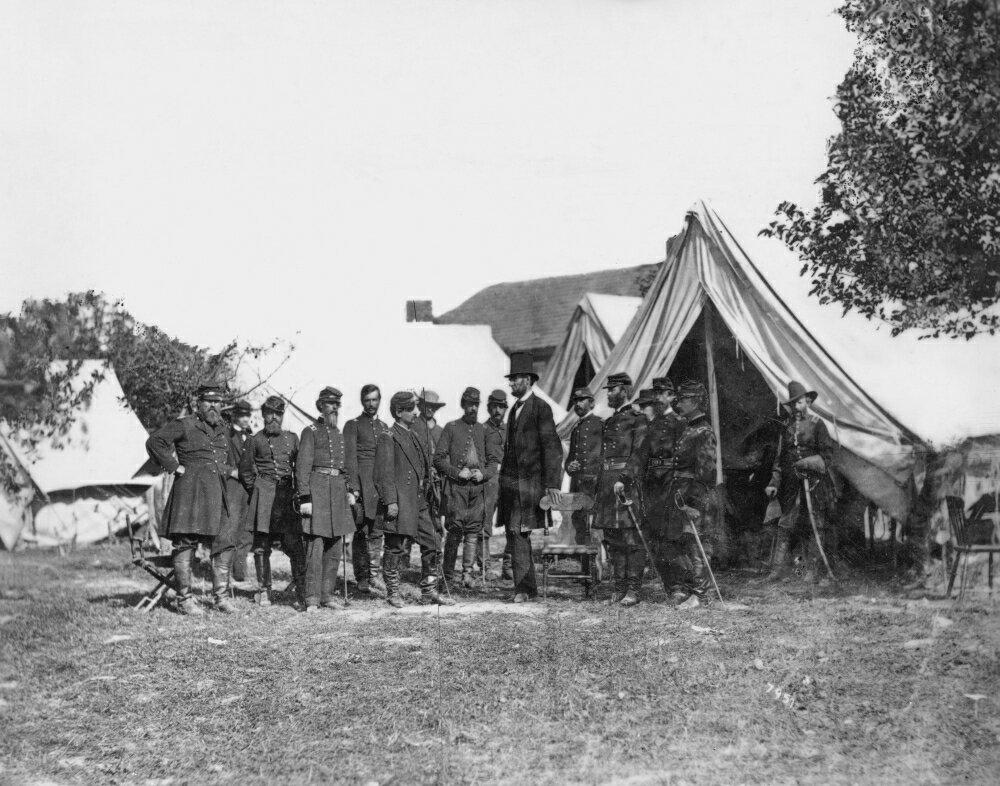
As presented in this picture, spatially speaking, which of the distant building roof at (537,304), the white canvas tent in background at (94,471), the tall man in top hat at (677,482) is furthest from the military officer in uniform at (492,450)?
the distant building roof at (537,304)

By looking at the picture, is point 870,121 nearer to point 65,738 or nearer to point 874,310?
point 874,310

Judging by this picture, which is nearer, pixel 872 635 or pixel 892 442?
pixel 872 635

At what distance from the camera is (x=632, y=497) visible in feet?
26.4

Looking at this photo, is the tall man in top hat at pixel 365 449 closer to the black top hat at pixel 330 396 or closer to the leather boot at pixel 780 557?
the black top hat at pixel 330 396

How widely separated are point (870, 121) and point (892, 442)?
2.49 meters

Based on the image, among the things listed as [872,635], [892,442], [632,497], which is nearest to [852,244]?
[892,442]

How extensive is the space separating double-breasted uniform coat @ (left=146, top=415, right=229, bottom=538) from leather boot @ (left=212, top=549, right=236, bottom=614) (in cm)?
30

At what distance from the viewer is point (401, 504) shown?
320 inches

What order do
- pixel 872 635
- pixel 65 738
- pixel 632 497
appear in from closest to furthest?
pixel 65 738 < pixel 872 635 < pixel 632 497

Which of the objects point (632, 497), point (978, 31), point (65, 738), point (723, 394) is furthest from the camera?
point (723, 394)

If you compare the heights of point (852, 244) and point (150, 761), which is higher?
point (852, 244)

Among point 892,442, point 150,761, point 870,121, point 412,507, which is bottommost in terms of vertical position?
point 150,761

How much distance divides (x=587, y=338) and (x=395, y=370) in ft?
11.5

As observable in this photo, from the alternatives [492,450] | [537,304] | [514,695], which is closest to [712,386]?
[492,450]
